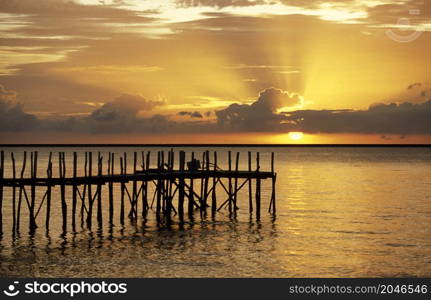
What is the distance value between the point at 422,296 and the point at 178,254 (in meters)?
11.8

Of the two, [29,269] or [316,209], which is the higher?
[29,269]

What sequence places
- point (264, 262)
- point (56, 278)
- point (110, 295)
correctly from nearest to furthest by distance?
point (110, 295) < point (56, 278) < point (264, 262)

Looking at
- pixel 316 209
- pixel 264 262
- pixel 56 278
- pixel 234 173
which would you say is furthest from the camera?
pixel 316 209

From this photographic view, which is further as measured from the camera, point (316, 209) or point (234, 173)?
point (316, 209)

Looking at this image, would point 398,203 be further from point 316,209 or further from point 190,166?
point 190,166

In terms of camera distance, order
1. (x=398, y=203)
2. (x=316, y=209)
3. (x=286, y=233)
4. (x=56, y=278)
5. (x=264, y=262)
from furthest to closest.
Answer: (x=398, y=203) → (x=316, y=209) → (x=286, y=233) → (x=264, y=262) → (x=56, y=278)

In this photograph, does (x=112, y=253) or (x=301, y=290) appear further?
(x=112, y=253)

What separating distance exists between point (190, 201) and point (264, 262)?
16556 millimetres

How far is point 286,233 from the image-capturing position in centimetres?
3775

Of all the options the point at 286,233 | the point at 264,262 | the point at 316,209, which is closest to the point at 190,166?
the point at 286,233

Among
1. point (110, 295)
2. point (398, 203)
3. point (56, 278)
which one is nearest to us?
point (110, 295)

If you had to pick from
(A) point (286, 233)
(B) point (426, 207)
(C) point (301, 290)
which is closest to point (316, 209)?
(B) point (426, 207)

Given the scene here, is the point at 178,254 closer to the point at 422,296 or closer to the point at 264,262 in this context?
the point at 264,262

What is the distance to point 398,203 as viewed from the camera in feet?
187
